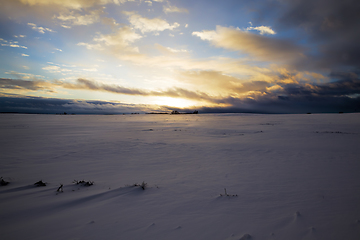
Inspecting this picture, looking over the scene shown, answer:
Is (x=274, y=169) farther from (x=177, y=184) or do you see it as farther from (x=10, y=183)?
(x=10, y=183)

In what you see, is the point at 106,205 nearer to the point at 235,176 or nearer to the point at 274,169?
the point at 235,176

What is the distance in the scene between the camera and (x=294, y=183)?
465 centimetres

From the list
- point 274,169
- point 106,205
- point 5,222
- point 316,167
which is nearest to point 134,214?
point 106,205

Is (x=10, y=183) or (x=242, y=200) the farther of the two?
(x=10, y=183)

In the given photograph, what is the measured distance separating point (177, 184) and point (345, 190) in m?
4.35

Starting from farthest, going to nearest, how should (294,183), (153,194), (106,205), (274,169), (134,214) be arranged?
(274,169) < (294,183) < (153,194) < (106,205) < (134,214)

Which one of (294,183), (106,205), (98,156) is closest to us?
(106,205)

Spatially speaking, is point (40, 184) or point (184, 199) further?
point (40, 184)

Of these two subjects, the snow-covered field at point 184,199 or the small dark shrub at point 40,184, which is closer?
the snow-covered field at point 184,199

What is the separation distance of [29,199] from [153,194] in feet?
9.57

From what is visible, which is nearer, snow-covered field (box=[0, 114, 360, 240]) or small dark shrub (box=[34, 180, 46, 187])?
snow-covered field (box=[0, 114, 360, 240])

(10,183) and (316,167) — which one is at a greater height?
(316,167)

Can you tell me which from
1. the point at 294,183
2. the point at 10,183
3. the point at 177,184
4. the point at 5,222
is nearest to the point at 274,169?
the point at 294,183

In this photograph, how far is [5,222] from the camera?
3039 mm
